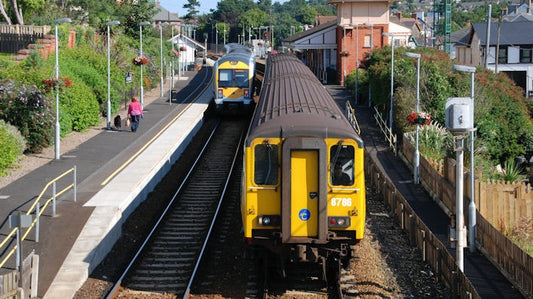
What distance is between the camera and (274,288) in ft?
45.4

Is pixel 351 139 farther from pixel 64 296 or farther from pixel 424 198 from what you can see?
pixel 424 198

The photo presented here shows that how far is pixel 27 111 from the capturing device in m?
24.6

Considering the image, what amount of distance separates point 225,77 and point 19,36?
12.2m

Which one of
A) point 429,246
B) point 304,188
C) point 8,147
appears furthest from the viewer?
point 8,147

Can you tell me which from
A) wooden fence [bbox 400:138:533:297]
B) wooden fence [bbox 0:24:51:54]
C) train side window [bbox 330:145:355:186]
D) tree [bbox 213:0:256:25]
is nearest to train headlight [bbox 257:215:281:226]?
train side window [bbox 330:145:355:186]

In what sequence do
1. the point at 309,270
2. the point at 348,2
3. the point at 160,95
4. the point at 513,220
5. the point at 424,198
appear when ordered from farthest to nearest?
the point at 348,2
the point at 160,95
the point at 424,198
the point at 513,220
the point at 309,270

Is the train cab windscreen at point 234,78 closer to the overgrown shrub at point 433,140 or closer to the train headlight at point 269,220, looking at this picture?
the overgrown shrub at point 433,140

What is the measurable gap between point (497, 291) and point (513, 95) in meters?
26.9

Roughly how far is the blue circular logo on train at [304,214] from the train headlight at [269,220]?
413 millimetres

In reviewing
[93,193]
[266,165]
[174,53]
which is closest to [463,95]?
[93,193]

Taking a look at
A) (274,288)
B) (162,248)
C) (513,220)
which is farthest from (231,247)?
(513,220)

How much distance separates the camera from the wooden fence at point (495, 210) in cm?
1430

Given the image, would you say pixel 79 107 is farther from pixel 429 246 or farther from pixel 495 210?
pixel 429 246

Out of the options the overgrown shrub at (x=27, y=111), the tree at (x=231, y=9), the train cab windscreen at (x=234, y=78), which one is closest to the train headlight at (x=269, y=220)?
the overgrown shrub at (x=27, y=111)
